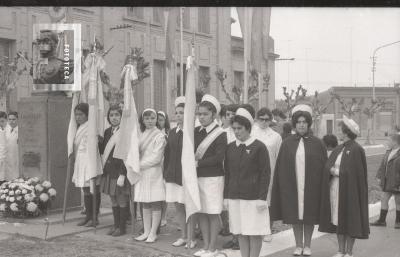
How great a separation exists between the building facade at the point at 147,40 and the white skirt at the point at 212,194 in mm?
9250

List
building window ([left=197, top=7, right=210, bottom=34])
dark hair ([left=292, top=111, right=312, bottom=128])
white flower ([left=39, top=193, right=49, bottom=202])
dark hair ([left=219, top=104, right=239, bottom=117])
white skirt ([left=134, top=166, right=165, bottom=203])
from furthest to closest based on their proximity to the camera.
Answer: building window ([left=197, top=7, right=210, bottom=34]) < white flower ([left=39, top=193, right=49, bottom=202]) < dark hair ([left=219, top=104, right=239, bottom=117]) < white skirt ([left=134, top=166, right=165, bottom=203]) < dark hair ([left=292, top=111, right=312, bottom=128])

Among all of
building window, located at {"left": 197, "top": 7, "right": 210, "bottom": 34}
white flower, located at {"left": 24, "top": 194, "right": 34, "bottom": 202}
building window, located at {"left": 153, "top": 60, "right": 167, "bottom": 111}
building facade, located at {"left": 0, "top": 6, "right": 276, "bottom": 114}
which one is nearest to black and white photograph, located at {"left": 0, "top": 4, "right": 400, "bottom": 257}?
white flower, located at {"left": 24, "top": 194, "right": 34, "bottom": 202}

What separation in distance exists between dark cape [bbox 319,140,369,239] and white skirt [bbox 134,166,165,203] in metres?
2.14

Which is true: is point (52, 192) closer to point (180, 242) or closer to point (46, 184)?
point (46, 184)

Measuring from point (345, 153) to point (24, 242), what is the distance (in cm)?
430

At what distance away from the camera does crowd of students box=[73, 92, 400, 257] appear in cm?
623

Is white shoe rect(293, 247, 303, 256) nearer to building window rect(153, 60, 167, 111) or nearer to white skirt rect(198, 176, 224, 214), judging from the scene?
white skirt rect(198, 176, 224, 214)

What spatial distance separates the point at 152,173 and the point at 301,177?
6.55 ft

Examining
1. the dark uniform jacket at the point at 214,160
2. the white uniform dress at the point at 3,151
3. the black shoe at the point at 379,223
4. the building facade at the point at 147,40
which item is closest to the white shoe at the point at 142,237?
the dark uniform jacket at the point at 214,160

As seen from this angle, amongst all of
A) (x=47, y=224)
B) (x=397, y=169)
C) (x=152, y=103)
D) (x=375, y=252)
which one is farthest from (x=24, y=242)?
(x=152, y=103)

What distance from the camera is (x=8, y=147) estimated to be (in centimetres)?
1151

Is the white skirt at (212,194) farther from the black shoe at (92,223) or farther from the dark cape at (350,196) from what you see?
the black shoe at (92,223)

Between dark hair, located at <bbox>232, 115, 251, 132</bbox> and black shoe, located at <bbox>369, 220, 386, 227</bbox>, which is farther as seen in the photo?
black shoe, located at <bbox>369, 220, 386, 227</bbox>

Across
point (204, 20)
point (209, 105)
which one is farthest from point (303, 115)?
point (204, 20)
